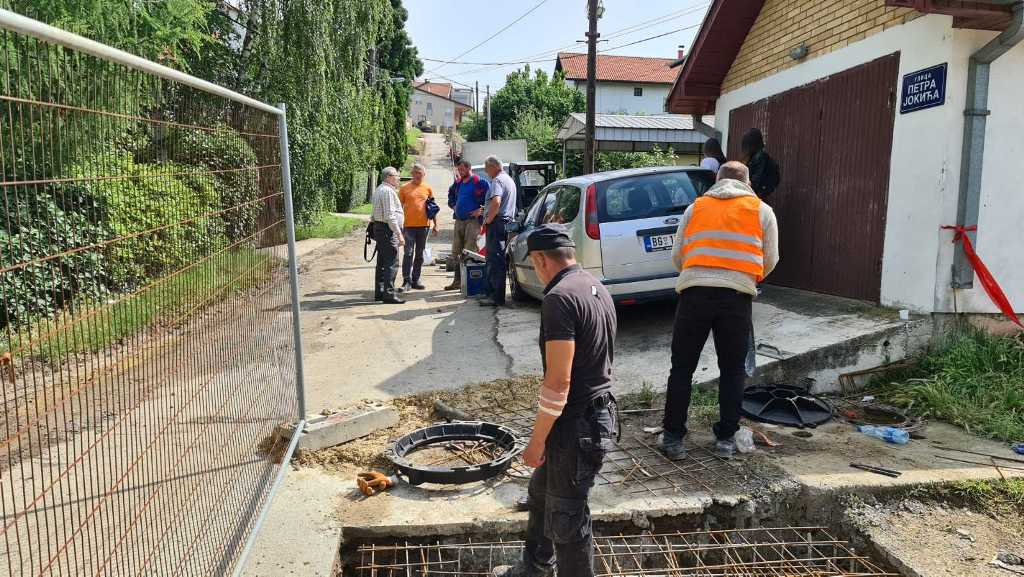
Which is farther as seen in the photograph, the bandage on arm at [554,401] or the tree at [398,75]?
the tree at [398,75]

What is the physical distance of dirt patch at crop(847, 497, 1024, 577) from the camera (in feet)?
10.5

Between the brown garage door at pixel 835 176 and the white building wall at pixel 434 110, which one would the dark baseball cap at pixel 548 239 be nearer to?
the brown garage door at pixel 835 176

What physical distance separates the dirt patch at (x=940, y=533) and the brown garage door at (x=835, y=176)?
2848mm

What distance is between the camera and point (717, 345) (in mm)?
4219

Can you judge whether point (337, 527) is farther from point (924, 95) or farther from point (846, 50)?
point (846, 50)

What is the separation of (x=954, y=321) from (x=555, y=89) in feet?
145

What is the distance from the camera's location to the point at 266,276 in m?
4.08

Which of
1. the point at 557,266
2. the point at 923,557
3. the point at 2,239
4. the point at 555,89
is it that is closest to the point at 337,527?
the point at 557,266

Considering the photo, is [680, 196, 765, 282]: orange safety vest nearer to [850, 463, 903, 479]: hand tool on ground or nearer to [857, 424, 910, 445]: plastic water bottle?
[850, 463, 903, 479]: hand tool on ground

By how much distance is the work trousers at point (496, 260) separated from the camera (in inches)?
342

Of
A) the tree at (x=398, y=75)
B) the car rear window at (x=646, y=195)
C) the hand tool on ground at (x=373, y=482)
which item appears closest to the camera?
the hand tool on ground at (x=373, y=482)

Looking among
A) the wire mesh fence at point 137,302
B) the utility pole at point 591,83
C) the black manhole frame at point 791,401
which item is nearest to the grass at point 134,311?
the wire mesh fence at point 137,302

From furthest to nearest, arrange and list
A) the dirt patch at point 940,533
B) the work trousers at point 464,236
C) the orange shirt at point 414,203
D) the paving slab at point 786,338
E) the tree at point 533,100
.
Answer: the tree at point 533,100, the work trousers at point 464,236, the orange shirt at point 414,203, the paving slab at point 786,338, the dirt patch at point 940,533

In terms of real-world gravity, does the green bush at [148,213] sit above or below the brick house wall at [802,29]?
below
